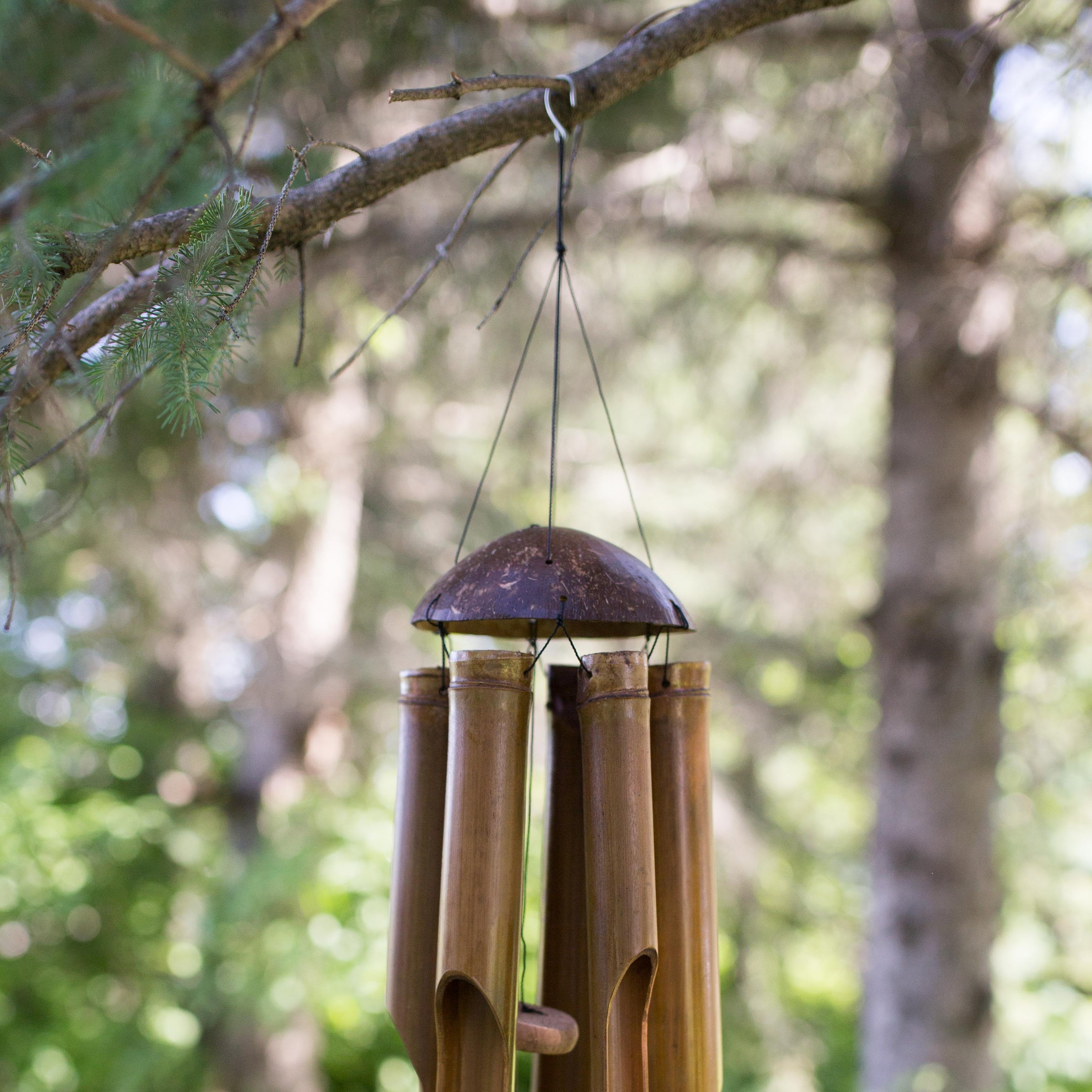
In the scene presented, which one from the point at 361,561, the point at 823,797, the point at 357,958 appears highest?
the point at 361,561

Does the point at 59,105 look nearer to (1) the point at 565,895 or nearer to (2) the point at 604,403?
(2) the point at 604,403

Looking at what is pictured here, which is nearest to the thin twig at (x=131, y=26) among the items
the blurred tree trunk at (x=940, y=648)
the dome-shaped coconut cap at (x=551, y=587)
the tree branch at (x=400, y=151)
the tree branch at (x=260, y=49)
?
the tree branch at (x=260, y=49)

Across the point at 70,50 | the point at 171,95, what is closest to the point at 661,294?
the point at 70,50

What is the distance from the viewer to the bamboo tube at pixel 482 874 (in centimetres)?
125

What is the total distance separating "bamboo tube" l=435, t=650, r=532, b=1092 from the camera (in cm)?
125

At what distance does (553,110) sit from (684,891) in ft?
3.73

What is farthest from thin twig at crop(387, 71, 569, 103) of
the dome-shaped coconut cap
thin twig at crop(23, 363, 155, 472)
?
the dome-shaped coconut cap

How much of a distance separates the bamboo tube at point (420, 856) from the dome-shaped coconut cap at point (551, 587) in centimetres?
13

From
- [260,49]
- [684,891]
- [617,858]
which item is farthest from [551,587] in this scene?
[260,49]

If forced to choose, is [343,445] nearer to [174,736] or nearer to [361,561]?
[361,561]

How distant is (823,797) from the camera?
885 cm

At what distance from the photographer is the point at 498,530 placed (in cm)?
659

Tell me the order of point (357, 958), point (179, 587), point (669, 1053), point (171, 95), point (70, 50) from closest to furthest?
point (171, 95) → point (669, 1053) → point (70, 50) → point (357, 958) → point (179, 587)

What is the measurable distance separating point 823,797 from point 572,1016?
7771mm
